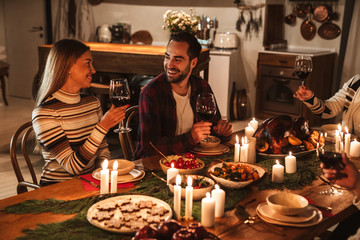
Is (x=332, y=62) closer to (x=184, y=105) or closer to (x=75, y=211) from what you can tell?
(x=184, y=105)

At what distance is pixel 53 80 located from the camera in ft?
7.37

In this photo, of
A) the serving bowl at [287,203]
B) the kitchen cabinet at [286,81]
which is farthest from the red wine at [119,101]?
the kitchen cabinet at [286,81]

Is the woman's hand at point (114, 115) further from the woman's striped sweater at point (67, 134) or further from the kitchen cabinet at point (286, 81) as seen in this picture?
the kitchen cabinet at point (286, 81)

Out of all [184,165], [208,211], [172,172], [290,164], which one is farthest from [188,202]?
[290,164]

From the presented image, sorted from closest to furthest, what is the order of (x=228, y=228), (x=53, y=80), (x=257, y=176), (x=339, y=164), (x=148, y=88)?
(x=228, y=228) → (x=339, y=164) → (x=257, y=176) → (x=53, y=80) → (x=148, y=88)

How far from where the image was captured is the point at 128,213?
154cm

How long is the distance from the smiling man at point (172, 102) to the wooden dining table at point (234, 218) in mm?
678

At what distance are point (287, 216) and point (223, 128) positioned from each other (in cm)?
104

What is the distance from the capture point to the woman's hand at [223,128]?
255 centimetres

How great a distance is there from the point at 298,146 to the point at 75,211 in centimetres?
119

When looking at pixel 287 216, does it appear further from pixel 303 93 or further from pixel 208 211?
pixel 303 93

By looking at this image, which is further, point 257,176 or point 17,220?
point 257,176

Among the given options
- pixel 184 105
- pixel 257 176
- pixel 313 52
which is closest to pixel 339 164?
pixel 257 176

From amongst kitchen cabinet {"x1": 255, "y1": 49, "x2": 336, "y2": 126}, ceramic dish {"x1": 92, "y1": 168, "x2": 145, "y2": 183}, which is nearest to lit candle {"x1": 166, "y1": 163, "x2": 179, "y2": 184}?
ceramic dish {"x1": 92, "y1": 168, "x2": 145, "y2": 183}
